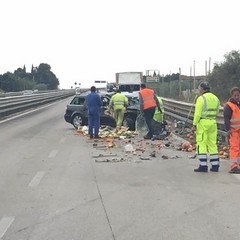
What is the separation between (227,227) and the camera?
6.10 meters

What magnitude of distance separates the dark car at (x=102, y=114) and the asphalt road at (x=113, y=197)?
277 inches

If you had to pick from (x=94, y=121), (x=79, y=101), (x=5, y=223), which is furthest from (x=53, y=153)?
(x=79, y=101)

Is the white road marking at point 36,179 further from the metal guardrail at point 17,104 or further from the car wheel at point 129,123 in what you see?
the metal guardrail at point 17,104

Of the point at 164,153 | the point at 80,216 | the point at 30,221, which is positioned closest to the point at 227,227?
the point at 80,216

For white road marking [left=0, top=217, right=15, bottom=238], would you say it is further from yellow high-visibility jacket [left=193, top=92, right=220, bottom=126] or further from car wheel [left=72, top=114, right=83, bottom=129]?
car wheel [left=72, top=114, right=83, bottom=129]

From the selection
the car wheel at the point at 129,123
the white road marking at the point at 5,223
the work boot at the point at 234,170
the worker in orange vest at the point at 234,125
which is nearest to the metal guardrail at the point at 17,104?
the car wheel at the point at 129,123

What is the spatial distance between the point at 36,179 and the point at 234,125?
4.03 metres

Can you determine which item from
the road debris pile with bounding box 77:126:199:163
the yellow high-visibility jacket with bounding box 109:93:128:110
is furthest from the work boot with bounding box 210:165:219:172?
the yellow high-visibility jacket with bounding box 109:93:128:110

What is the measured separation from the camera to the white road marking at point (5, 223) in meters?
5.99

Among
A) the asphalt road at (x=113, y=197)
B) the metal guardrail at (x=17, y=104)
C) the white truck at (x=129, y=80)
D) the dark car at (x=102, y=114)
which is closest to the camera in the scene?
the asphalt road at (x=113, y=197)

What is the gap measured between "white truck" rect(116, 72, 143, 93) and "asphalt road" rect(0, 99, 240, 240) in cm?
2684

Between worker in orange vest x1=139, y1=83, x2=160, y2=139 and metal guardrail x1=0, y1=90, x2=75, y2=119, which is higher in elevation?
worker in orange vest x1=139, y1=83, x2=160, y2=139

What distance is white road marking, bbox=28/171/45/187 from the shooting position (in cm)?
895

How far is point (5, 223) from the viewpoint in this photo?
6352 mm
